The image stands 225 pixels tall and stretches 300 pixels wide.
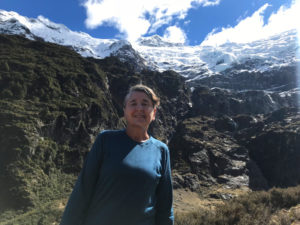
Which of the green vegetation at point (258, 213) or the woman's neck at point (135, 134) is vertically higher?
the woman's neck at point (135, 134)

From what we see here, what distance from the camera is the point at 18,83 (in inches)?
2160

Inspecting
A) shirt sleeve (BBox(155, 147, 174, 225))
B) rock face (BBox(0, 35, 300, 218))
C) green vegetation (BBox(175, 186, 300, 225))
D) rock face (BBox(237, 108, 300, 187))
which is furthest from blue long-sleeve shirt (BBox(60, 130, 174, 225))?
rock face (BBox(237, 108, 300, 187))

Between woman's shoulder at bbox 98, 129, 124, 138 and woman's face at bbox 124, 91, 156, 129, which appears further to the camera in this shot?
woman's face at bbox 124, 91, 156, 129

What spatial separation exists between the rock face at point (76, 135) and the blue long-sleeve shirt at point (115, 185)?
38157 millimetres

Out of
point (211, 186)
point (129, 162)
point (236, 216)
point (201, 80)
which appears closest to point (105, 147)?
point (129, 162)

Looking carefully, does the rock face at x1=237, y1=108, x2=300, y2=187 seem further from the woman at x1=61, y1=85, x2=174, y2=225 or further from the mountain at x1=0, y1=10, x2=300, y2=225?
the woman at x1=61, y1=85, x2=174, y2=225

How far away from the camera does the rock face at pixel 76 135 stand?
132ft

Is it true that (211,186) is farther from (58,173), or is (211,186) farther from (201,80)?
(201,80)

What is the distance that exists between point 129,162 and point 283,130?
89284mm

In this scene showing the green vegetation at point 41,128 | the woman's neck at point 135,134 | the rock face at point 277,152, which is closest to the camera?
the woman's neck at point 135,134

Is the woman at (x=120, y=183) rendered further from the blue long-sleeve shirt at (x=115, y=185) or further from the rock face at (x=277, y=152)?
the rock face at (x=277, y=152)

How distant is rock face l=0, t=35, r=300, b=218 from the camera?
40219 millimetres

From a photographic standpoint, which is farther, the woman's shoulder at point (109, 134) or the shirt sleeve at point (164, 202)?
the shirt sleeve at point (164, 202)

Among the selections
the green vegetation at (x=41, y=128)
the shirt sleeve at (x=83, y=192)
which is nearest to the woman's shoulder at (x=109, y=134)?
the shirt sleeve at (x=83, y=192)
